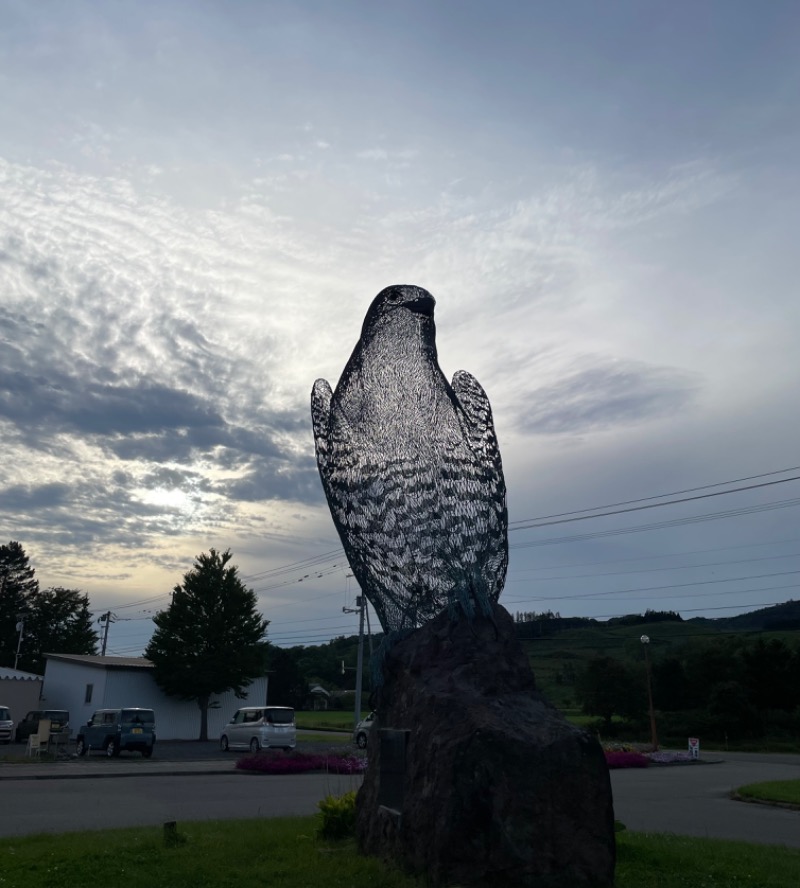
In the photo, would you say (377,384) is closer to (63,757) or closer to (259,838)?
(259,838)

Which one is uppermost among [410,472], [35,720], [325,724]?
[410,472]

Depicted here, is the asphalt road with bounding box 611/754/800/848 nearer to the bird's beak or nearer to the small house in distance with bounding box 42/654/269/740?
the bird's beak

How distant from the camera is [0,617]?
61281 mm

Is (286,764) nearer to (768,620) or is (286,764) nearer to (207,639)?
(207,639)

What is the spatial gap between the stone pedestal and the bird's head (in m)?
4.07

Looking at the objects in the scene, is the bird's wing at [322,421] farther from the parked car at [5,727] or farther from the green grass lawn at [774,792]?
the parked car at [5,727]

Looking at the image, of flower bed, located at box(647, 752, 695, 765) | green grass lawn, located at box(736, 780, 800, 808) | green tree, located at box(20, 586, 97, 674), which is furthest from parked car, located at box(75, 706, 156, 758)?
green tree, located at box(20, 586, 97, 674)

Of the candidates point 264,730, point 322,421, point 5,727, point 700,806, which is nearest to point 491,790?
point 322,421

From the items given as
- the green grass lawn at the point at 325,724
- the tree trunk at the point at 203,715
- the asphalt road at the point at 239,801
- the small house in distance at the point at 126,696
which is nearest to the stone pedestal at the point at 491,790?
the asphalt road at the point at 239,801

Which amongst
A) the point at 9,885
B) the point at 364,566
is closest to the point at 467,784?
the point at 364,566

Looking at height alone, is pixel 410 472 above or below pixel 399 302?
below

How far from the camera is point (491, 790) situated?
260 inches

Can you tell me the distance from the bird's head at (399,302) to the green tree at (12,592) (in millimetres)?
58322

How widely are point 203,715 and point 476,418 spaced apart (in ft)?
99.0
